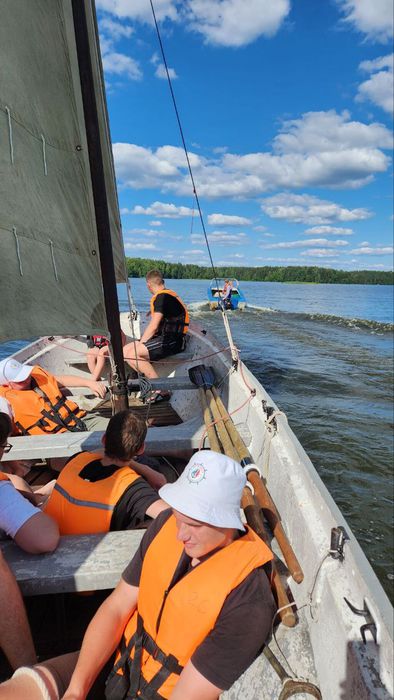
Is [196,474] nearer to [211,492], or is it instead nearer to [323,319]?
[211,492]

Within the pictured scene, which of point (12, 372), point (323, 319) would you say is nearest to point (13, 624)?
point (12, 372)

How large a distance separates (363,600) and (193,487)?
766mm

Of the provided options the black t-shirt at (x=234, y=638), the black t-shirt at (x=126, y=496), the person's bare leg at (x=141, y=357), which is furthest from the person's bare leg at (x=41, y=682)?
the person's bare leg at (x=141, y=357)

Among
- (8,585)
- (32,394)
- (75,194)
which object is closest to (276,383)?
(32,394)

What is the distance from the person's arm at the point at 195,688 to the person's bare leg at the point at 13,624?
2.72 feet

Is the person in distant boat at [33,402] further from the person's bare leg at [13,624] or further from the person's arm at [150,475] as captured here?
the person's bare leg at [13,624]

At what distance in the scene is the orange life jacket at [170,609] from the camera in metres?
1.44

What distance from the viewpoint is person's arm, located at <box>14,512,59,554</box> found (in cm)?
203

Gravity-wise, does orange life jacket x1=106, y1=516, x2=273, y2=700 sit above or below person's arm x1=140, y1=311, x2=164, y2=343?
below

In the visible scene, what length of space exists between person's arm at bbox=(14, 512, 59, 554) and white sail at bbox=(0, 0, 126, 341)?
0.98m

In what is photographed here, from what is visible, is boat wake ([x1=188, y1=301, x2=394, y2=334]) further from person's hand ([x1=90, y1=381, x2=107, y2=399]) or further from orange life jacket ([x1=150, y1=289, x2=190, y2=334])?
person's hand ([x1=90, y1=381, x2=107, y2=399])

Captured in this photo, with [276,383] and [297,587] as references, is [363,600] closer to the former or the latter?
[297,587]

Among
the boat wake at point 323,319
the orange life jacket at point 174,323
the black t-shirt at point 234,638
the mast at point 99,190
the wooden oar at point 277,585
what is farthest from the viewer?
the boat wake at point 323,319

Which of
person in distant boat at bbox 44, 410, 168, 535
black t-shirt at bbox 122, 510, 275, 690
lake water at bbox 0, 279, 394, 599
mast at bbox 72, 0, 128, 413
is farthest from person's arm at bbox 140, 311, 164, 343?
black t-shirt at bbox 122, 510, 275, 690
